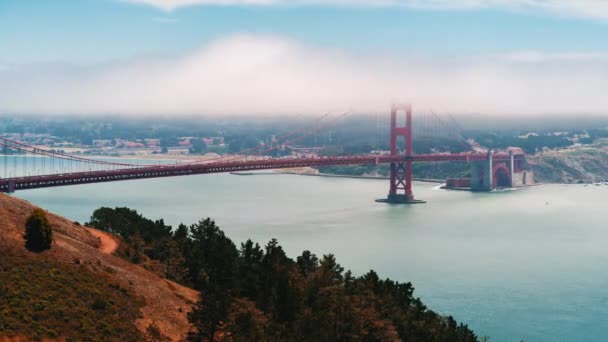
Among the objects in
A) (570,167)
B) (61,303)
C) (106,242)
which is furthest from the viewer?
(570,167)

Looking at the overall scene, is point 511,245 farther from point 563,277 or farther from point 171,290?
point 171,290

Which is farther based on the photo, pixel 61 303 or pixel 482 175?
pixel 482 175

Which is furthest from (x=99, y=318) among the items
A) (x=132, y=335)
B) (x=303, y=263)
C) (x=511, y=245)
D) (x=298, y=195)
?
(x=298, y=195)

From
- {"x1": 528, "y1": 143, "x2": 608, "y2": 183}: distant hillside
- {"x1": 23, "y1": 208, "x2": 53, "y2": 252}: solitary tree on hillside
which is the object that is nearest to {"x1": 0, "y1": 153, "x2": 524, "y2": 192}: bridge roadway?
{"x1": 23, "y1": 208, "x2": 53, "y2": 252}: solitary tree on hillside

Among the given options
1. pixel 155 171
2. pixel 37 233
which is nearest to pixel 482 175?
pixel 155 171

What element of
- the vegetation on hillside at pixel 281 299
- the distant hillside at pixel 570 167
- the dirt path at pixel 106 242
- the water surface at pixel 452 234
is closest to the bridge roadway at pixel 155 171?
the water surface at pixel 452 234

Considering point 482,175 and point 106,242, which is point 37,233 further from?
point 482,175
